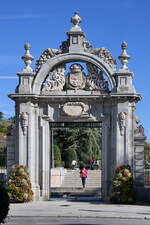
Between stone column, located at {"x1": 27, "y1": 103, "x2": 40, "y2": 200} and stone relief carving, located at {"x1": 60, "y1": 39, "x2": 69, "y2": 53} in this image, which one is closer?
stone column, located at {"x1": 27, "y1": 103, "x2": 40, "y2": 200}

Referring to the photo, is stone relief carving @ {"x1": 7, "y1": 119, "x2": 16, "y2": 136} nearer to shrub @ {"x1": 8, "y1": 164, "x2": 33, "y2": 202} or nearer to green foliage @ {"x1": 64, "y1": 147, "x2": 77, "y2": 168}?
shrub @ {"x1": 8, "y1": 164, "x2": 33, "y2": 202}

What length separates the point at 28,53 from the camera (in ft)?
75.2

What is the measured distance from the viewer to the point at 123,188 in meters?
21.2

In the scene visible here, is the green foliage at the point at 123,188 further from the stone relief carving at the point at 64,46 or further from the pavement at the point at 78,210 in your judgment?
the stone relief carving at the point at 64,46

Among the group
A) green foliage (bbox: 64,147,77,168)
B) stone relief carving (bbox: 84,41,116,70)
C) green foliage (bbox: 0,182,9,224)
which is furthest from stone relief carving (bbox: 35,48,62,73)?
green foliage (bbox: 64,147,77,168)

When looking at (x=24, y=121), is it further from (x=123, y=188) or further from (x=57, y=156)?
(x=57, y=156)

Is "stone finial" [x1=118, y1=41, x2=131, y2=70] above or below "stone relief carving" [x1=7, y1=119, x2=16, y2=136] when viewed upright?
above

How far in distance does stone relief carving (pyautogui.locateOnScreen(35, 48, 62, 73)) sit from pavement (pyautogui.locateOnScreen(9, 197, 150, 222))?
5892 mm

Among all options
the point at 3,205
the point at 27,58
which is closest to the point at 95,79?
the point at 27,58

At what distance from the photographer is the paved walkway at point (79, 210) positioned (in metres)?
16.8

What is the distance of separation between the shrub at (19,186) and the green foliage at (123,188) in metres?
3.46

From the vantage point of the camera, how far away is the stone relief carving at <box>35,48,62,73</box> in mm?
22719

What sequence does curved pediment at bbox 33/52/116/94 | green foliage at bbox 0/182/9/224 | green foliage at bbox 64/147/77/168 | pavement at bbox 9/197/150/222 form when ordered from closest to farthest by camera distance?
green foliage at bbox 0/182/9/224
pavement at bbox 9/197/150/222
curved pediment at bbox 33/52/116/94
green foliage at bbox 64/147/77/168

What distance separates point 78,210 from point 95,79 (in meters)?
6.50
